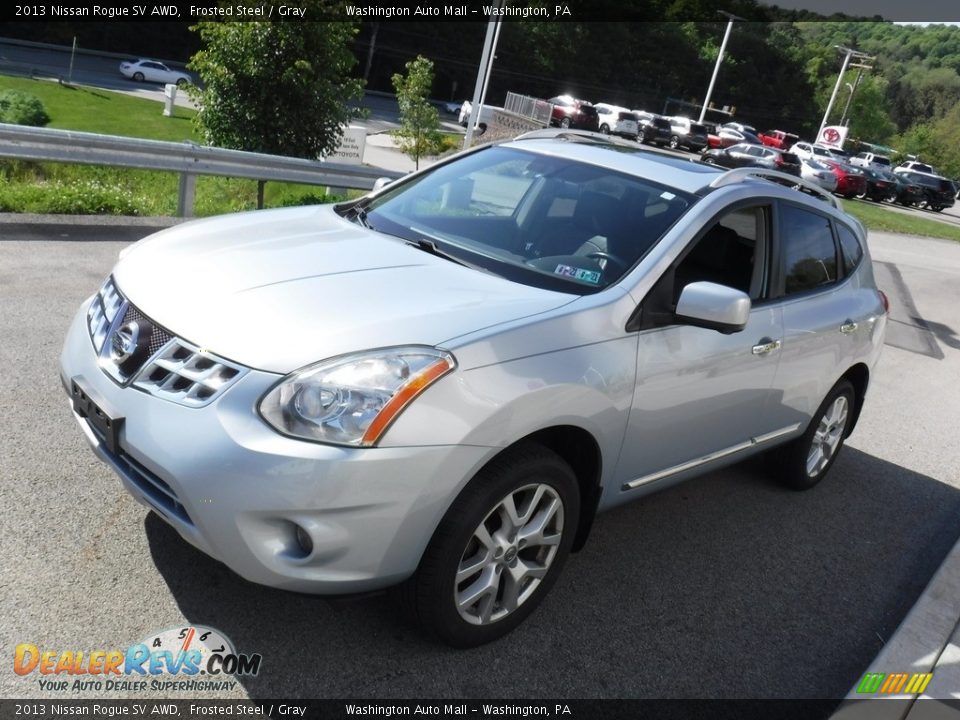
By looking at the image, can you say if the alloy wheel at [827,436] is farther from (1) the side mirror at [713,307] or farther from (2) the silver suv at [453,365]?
(1) the side mirror at [713,307]

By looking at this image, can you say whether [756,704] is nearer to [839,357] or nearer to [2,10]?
[839,357]

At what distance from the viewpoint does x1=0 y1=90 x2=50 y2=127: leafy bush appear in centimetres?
2730

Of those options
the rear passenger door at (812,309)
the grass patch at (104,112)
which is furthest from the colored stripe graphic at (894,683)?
the grass patch at (104,112)

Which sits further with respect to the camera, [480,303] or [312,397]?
[480,303]

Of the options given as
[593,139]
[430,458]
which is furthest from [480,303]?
[593,139]

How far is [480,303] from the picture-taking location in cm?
329

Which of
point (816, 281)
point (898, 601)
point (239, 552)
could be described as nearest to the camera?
point (239, 552)

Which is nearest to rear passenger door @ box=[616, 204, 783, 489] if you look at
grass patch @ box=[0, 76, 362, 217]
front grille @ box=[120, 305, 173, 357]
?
front grille @ box=[120, 305, 173, 357]

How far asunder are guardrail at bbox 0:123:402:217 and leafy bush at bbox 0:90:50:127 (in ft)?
65.4

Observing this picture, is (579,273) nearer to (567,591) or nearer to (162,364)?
(567,591)

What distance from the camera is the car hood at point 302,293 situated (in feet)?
9.64

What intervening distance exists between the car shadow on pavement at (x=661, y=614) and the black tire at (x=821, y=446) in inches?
5.9

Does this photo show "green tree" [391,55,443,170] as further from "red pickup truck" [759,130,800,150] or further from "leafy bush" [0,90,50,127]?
"red pickup truck" [759,130,800,150]

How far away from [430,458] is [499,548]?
571 millimetres
